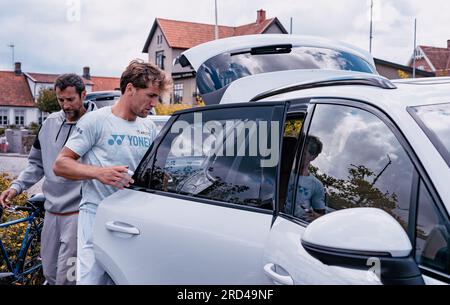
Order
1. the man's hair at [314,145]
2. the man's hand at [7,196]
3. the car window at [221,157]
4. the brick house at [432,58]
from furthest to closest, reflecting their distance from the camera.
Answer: the brick house at [432,58] → the man's hand at [7,196] → the car window at [221,157] → the man's hair at [314,145]

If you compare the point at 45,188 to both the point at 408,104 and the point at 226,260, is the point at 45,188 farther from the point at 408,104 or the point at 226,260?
the point at 408,104

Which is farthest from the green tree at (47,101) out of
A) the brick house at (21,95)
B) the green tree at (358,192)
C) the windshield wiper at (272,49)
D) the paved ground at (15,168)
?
the green tree at (358,192)

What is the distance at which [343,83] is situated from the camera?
255 cm

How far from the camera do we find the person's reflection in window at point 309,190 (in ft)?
7.24

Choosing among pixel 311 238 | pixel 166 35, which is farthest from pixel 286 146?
pixel 166 35

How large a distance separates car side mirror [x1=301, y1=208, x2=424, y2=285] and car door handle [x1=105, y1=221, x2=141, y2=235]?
51.6 inches

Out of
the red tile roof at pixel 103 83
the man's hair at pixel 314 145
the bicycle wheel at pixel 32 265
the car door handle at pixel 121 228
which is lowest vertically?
the bicycle wheel at pixel 32 265

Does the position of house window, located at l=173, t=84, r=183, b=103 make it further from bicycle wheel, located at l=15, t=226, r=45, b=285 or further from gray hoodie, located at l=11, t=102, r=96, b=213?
gray hoodie, located at l=11, t=102, r=96, b=213

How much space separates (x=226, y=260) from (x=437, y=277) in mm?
902

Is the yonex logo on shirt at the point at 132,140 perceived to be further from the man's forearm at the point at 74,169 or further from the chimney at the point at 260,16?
the chimney at the point at 260,16

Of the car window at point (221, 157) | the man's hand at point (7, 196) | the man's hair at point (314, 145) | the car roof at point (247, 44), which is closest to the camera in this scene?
the man's hair at point (314, 145)

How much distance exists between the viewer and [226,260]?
2.32 meters

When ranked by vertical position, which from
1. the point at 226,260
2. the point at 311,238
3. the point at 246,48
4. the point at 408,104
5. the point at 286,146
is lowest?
the point at 226,260

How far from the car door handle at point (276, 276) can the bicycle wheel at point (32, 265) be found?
3.55 m
